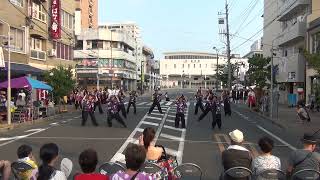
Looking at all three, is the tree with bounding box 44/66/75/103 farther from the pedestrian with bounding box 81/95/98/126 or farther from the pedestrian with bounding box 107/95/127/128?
the pedestrian with bounding box 107/95/127/128

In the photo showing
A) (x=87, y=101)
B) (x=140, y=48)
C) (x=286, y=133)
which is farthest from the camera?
(x=140, y=48)

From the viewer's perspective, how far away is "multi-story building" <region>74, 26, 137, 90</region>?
106375mm

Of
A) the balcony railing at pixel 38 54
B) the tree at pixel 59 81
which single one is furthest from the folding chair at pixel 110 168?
the balcony railing at pixel 38 54

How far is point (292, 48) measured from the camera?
53.1m

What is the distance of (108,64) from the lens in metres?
110

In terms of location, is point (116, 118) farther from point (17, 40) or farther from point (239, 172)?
point (239, 172)

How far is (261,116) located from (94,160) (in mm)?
29944

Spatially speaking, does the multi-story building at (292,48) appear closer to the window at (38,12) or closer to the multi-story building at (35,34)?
the multi-story building at (35,34)

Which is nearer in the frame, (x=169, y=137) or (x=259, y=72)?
(x=169, y=137)

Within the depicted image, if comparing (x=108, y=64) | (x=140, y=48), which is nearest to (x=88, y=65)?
(x=108, y=64)

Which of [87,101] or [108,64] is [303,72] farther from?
[108,64]

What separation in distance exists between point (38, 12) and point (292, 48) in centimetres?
2480

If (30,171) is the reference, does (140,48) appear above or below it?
above

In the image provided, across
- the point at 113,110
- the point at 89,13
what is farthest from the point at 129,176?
the point at 89,13
